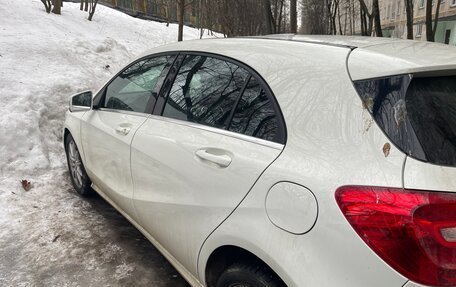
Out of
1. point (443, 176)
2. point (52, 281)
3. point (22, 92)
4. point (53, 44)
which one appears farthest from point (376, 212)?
point (53, 44)

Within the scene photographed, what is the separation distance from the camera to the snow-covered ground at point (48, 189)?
304cm

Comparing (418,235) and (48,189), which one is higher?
(418,235)

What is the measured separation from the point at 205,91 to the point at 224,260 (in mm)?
1005

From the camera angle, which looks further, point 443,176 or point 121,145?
point 121,145

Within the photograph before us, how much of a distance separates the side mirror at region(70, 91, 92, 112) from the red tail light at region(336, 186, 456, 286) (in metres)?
3.01

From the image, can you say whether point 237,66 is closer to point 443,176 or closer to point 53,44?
point 443,176

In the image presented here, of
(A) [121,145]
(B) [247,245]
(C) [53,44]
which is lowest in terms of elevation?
(B) [247,245]

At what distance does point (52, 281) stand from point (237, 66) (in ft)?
6.78

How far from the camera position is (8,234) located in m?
3.51

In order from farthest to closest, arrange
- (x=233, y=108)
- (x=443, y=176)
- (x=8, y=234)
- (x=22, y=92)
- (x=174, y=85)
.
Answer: (x=22, y=92) → (x=8, y=234) → (x=174, y=85) → (x=233, y=108) → (x=443, y=176)

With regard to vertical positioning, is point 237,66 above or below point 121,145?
above

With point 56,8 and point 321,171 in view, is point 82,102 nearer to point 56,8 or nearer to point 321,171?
point 321,171

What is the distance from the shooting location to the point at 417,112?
4.97 ft

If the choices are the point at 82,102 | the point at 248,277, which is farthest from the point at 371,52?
the point at 82,102
